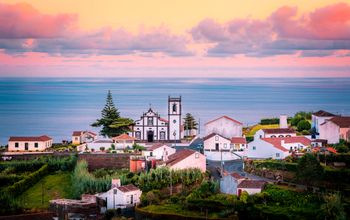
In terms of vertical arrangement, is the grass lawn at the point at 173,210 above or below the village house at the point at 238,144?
below

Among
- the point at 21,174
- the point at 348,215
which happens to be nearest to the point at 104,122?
the point at 21,174

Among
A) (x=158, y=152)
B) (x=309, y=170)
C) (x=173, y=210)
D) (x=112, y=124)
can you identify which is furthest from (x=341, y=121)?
(x=112, y=124)

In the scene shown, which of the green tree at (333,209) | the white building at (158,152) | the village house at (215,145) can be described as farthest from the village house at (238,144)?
the green tree at (333,209)

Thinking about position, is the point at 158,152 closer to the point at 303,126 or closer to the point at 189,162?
the point at 189,162

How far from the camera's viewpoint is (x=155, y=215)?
28844mm

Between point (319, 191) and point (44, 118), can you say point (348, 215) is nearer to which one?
point (319, 191)

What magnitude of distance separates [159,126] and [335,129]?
11491mm

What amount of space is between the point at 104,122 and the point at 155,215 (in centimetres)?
1792

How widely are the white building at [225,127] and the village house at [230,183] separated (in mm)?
11120

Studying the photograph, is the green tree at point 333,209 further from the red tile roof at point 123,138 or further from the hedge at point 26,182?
the red tile roof at point 123,138

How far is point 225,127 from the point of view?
43.7m

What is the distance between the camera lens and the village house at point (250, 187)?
30078mm

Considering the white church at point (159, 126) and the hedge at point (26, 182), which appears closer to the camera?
the hedge at point (26, 182)

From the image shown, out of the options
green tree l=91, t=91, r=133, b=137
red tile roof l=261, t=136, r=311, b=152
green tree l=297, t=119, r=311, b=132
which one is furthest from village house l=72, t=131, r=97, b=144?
green tree l=297, t=119, r=311, b=132
